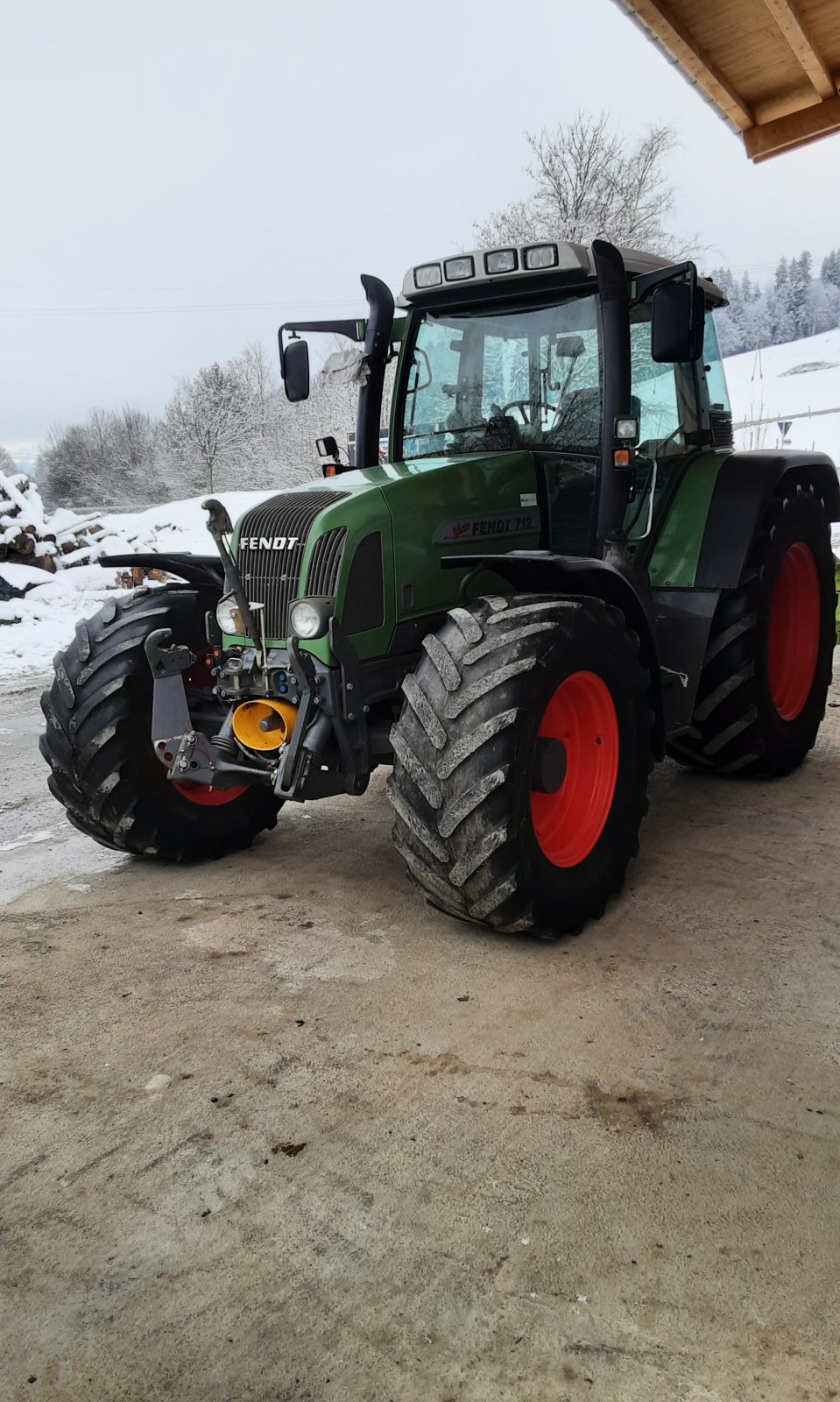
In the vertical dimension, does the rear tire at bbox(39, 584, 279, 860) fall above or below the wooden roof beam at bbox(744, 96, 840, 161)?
below

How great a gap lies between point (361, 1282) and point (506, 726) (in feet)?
4.88

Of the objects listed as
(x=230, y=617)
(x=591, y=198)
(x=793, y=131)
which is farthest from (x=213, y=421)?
(x=230, y=617)

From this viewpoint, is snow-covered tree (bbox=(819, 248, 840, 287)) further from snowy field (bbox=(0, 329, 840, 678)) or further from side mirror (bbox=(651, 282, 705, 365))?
side mirror (bbox=(651, 282, 705, 365))

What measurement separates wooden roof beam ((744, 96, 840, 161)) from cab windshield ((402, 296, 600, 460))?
286 cm

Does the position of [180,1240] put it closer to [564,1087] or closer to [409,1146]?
[409,1146]

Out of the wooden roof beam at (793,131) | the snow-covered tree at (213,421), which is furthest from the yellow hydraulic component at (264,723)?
the snow-covered tree at (213,421)

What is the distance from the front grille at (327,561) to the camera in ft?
10.9

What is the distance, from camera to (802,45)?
193 inches

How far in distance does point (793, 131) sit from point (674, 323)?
3.26 metres

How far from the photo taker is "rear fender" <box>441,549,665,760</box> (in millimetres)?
3465

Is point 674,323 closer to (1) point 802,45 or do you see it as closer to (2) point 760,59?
(1) point 802,45

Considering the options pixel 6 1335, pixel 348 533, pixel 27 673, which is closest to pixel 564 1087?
pixel 6 1335

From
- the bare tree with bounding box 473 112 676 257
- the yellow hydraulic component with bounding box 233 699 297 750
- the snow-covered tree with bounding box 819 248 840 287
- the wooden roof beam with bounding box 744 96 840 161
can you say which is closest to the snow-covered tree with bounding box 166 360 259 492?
the bare tree with bounding box 473 112 676 257

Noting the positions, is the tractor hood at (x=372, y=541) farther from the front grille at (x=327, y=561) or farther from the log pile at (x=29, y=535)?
the log pile at (x=29, y=535)
